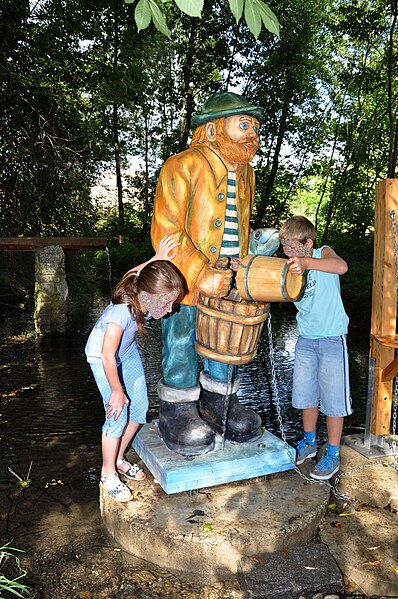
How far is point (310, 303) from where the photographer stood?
111 inches

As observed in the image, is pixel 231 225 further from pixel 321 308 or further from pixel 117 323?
pixel 117 323

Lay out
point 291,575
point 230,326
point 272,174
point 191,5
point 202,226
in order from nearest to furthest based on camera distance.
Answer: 1. point 191,5
2. point 291,575
3. point 230,326
4. point 202,226
5. point 272,174

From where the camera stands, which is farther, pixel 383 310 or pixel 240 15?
pixel 383 310

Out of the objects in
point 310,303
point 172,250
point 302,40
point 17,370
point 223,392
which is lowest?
point 17,370

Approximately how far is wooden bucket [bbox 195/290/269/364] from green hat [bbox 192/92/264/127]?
945 millimetres

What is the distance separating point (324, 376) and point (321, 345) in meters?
0.18

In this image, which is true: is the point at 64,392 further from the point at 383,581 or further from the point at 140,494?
the point at 383,581

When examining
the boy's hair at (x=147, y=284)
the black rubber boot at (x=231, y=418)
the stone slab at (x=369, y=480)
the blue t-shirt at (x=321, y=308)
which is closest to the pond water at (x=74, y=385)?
the stone slab at (x=369, y=480)

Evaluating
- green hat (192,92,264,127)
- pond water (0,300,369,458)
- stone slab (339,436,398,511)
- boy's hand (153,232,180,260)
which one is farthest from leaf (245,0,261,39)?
pond water (0,300,369,458)

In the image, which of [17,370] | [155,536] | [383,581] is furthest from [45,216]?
[383,581]

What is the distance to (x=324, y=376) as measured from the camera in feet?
9.20

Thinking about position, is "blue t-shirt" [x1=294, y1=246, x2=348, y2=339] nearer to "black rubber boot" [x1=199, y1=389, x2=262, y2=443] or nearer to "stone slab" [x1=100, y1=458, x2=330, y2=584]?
"black rubber boot" [x1=199, y1=389, x2=262, y2=443]

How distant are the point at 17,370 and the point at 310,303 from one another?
3927 millimetres

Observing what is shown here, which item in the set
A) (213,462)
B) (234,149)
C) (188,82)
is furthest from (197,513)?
(188,82)
